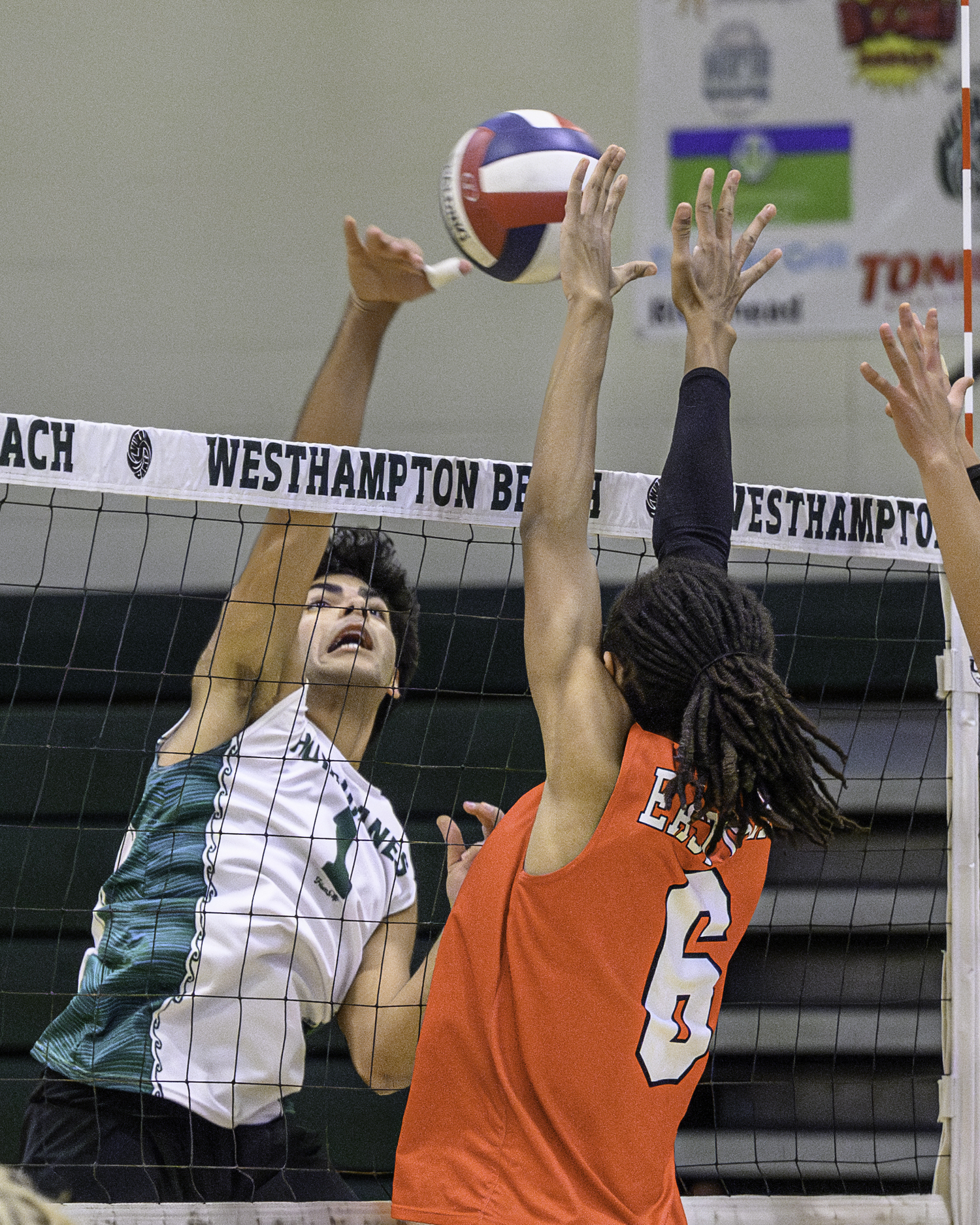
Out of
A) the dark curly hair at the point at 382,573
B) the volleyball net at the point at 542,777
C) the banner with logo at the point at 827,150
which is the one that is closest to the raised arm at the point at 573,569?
Answer: the dark curly hair at the point at 382,573

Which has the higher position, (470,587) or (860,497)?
(860,497)

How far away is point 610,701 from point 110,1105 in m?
1.47

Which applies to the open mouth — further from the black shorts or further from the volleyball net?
the black shorts

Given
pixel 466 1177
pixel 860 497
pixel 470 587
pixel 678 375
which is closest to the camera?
pixel 466 1177

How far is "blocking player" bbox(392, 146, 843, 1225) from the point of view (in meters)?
1.84

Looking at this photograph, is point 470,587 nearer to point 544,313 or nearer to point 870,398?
point 544,313

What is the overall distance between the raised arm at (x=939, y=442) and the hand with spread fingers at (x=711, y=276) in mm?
273

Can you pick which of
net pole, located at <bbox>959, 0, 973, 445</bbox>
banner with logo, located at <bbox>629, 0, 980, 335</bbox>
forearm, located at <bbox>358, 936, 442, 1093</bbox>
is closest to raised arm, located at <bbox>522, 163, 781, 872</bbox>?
net pole, located at <bbox>959, 0, 973, 445</bbox>

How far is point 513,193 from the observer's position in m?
2.65

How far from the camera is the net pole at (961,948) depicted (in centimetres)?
279

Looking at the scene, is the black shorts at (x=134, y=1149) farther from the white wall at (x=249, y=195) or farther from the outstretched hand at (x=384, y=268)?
the white wall at (x=249, y=195)

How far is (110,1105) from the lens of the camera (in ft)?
8.76

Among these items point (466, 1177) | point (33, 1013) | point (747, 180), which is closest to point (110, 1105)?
point (466, 1177)

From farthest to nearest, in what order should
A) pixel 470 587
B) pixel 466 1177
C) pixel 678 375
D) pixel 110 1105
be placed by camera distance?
pixel 678 375
pixel 470 587
pixel 110 1105
pixel 466 1177
